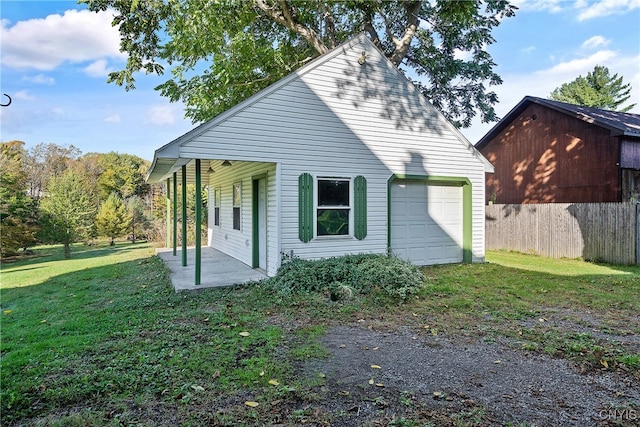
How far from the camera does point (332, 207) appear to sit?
8227 mm

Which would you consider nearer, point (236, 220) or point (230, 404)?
point (230, 404)

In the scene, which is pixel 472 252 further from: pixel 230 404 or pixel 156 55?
pixel 156 55

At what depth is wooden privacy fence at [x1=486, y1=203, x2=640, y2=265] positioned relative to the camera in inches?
400

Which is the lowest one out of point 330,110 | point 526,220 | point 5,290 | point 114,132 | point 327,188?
point 5,290

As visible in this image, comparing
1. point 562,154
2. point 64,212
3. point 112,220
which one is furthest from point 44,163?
point 562,154

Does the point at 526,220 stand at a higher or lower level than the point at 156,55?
lower

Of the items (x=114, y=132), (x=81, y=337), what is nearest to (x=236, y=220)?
(x=81, y=337)

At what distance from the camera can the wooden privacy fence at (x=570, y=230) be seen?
400 inches

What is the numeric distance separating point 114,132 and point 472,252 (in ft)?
72.9

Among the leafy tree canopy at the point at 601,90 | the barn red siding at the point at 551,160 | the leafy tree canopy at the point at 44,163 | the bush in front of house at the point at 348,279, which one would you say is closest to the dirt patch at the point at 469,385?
the bush in front of house at the point at 348,279

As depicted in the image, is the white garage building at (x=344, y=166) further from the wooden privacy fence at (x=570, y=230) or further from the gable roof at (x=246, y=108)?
the wooden privacy fence at (x=570, y=230)

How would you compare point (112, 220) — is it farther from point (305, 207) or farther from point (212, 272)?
point (305, 207)

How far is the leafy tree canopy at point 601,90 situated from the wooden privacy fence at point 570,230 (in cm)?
2642

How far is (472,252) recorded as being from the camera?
1012cm
